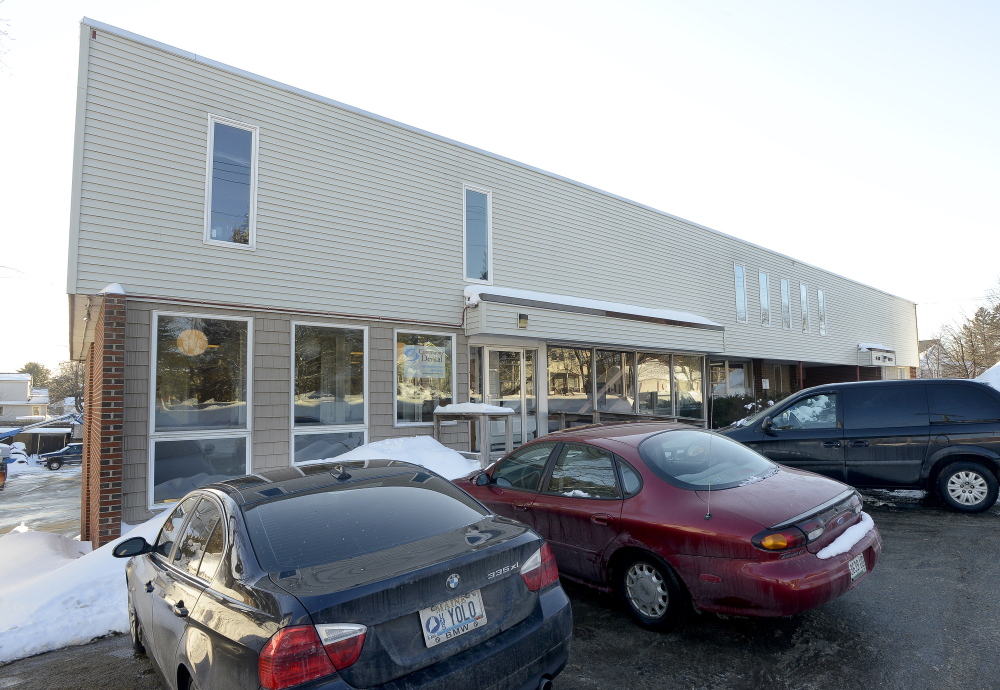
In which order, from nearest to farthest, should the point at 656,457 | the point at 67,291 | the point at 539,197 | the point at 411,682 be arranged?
the point at 411,682 → the point at 656,457 → the point at 67,291 → the point at 539,197

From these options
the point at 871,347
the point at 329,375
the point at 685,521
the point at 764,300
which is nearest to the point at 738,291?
the point at 764,300

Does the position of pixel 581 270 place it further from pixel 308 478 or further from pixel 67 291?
pixel 308 478

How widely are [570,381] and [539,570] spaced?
10.7 metres

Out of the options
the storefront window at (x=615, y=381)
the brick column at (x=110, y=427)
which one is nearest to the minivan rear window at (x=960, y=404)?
the storefront window at (x=615, y=381)

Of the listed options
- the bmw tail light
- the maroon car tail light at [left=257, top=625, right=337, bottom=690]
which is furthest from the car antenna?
the maroon car tail light at [left=257, top=625, right=337, bottom=690]

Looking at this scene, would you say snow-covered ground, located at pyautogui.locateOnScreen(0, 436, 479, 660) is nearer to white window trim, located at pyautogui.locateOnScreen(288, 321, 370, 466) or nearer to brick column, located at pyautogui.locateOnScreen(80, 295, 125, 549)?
brick column, located at pyautogui.locateOnScreen(80, 295, 125, 549)

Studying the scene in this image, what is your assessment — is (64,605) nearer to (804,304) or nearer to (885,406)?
(885,406)

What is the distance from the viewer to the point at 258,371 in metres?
8.84

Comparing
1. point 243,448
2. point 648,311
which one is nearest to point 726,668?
point 243,448

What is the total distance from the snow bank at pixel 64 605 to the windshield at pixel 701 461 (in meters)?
4.58

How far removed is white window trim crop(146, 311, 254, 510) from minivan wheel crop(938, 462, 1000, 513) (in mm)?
9170

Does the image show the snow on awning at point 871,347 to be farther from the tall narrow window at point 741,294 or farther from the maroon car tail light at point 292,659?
the maroon car tail light at point 292,659

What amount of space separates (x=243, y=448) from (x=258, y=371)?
45.3 inches

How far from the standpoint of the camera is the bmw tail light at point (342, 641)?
7.47ft
